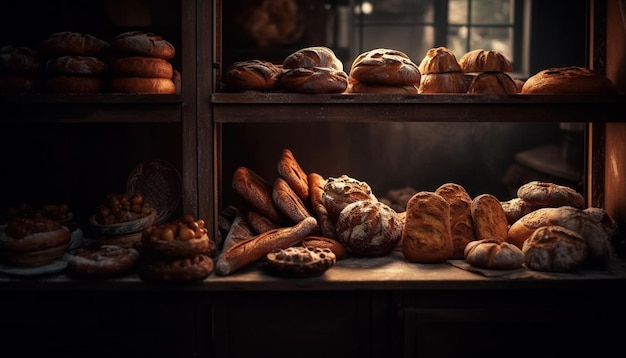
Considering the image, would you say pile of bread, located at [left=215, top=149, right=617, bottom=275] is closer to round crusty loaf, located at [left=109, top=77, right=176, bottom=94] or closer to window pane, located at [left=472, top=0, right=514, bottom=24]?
round crusty loaf, located at [left=109, top=77, right=176, bottom=94]

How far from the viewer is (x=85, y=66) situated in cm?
274

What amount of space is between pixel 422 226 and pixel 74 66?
1.85 m

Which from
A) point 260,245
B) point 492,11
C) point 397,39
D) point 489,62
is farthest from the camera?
point 492,11

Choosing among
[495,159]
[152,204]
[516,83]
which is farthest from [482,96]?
[152,204]

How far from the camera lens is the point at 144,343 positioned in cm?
244

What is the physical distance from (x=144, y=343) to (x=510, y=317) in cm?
158

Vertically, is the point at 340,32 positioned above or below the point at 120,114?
above

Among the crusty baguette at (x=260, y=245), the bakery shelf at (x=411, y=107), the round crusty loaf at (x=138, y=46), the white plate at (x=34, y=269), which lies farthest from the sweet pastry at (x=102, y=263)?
the round crusty loaf at (x=138, y=46)

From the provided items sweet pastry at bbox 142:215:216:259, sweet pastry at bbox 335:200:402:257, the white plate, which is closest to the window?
sweet pastry at bbox 335:200:402:257

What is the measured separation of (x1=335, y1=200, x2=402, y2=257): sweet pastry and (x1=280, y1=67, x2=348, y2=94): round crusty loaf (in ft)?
1.87

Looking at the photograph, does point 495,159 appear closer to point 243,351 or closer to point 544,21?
point 544,21

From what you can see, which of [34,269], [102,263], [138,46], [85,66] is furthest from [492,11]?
[34,269]

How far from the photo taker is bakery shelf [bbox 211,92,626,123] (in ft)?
8.70

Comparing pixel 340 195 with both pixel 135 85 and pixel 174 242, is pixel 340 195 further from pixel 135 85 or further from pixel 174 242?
pixel 135 85
